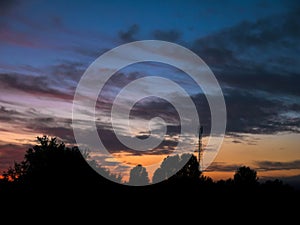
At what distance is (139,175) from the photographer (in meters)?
85.9

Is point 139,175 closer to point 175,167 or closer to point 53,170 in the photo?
point 175,167

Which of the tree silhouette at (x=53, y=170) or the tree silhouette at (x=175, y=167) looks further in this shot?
the tree silhouette at (x=175, y=167)

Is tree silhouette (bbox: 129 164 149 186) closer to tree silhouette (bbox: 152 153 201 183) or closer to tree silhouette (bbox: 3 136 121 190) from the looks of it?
Result: tree silhouette (bbox: 152 153 201 183)

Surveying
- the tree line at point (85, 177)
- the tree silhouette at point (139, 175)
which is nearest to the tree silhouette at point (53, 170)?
the tree line at point (85, 177)

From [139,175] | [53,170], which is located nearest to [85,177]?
[53,170]

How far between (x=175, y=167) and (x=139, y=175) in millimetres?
7809

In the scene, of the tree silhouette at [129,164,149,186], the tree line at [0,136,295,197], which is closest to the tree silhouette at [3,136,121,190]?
the tree line at [0,136,295,197]

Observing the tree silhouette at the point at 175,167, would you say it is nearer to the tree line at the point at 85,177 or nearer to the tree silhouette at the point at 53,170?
the tree line at the point at 85,177

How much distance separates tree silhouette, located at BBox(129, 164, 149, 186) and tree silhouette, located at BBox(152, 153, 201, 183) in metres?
1.92

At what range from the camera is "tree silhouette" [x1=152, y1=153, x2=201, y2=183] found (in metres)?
82.8

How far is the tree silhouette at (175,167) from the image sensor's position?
271 feet

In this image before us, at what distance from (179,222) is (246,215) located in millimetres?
5746

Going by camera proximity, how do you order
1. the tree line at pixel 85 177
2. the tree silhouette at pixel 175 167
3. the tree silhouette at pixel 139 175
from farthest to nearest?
the tree silhouette at pixel 139 175
the tree silhouette at pixel 175 167
the tree line at pixel 85 177

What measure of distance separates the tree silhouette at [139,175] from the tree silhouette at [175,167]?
1.92 metres
